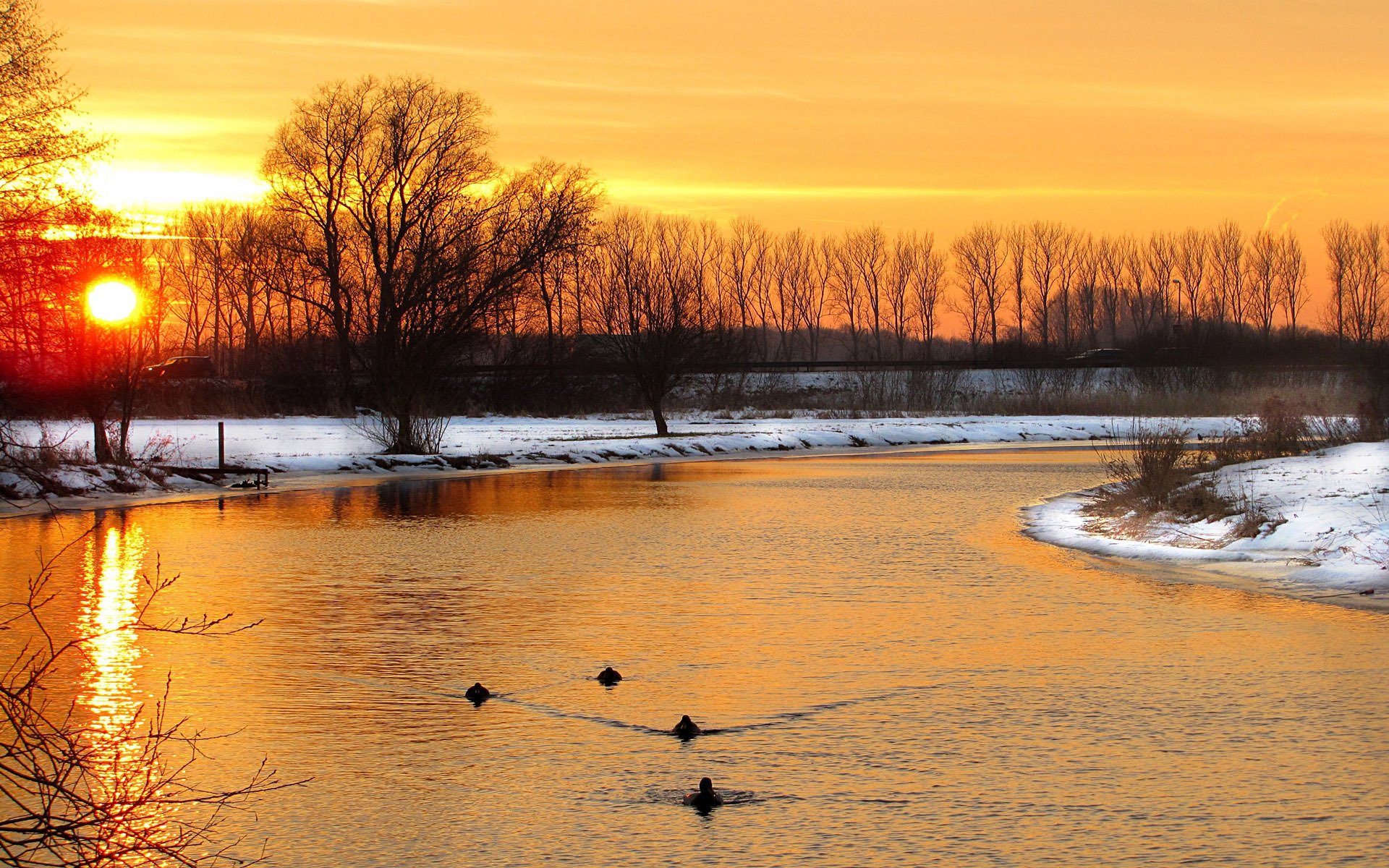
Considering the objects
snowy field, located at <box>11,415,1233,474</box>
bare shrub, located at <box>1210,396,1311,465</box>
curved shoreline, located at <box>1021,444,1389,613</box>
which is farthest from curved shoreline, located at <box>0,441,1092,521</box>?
bare shrub, located at <box>1210,396,1311,465</box>

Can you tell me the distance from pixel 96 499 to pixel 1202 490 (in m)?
19.9

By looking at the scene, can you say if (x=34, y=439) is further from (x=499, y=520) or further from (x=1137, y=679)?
(x=1137, y=679)

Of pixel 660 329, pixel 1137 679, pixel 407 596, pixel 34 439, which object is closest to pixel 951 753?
pixel 1137 679

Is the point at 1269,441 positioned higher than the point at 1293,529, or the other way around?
the point at 1269,441

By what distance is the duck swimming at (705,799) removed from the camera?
679cm

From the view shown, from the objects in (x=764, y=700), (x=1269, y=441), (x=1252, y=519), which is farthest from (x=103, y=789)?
(x=1269, y=441)

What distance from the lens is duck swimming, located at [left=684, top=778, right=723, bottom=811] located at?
22.3ft

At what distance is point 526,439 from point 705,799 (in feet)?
142

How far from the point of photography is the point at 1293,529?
16.8 metres

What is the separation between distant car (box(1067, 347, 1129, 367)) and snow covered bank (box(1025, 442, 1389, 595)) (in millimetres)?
68862

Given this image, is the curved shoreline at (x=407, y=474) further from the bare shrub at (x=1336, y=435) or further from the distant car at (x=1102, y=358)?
the distant car at (x=1102, y=358)

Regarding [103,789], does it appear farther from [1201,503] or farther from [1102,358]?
[1102,358]

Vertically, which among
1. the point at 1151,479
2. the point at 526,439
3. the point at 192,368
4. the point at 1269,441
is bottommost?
the point at 1151,479

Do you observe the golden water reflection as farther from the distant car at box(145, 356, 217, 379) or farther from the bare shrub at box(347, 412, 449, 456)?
the distant car at box(145, 356, 217, 379)
